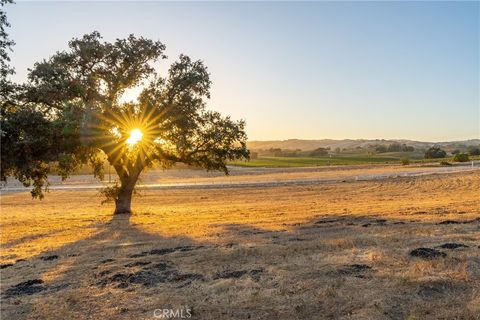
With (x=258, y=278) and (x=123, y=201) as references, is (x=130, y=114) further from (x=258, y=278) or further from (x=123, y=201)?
(x=258, y=278)

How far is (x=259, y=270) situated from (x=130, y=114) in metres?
20.7

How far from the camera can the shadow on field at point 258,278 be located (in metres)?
8.70

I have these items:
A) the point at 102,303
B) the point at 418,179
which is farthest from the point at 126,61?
the point at 418,179

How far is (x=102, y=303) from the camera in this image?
9.89 m

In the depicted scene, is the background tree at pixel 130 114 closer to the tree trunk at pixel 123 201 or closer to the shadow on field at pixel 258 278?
the tree trunk at pixel 123 201

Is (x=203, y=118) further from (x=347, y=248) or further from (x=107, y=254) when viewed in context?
(x=347, y=248)

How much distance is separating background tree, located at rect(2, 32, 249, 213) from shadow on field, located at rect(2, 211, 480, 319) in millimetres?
9929

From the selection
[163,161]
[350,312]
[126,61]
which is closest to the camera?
[350,312]

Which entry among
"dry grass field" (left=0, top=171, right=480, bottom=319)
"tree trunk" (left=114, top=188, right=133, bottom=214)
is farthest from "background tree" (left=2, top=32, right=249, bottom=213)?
"dry grass field" (left=0, top=171, right=480, bottom=319)

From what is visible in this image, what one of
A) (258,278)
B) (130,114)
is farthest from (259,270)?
(130,114)

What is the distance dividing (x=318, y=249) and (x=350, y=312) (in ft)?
19.7

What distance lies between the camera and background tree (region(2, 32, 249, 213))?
25.2 meters

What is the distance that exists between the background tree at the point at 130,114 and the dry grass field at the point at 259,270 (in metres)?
6.67

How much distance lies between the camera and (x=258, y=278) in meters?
11.0
